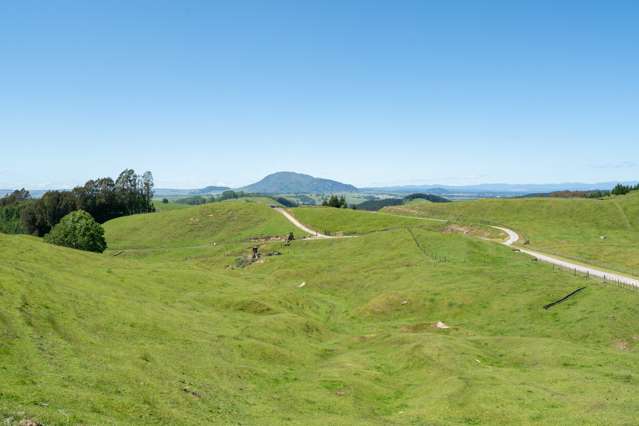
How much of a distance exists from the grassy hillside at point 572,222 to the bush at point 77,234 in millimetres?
110282

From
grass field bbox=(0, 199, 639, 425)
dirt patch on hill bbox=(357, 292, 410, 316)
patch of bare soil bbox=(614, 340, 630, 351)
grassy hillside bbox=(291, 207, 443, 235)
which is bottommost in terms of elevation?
dirt patch on hill bbox=(357, 292, 410, 316)

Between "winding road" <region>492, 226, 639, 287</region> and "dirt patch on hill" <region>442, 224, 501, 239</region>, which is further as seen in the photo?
"dirt patch on hill" <region>442, 224, 501, 239</region>

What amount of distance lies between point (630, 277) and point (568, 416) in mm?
56562

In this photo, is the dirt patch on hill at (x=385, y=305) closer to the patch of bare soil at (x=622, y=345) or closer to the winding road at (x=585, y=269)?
the patch of bare soil at (x=622, y=345)

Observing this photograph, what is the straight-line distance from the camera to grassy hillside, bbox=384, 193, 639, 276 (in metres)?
103

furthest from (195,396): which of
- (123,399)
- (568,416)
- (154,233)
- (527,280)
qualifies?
(154,233)

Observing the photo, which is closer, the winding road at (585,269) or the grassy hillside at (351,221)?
the winding road at (585,269)

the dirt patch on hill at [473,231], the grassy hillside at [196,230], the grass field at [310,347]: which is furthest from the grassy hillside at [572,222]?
the grassy hillside at [196,230]

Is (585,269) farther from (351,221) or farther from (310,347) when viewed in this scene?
(351,221)

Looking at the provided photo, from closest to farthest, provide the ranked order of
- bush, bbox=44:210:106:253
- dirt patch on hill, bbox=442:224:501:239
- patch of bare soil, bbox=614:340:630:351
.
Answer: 1. patch of bare soil, bbox=614:340:630:351
2. bush, bbox=44:210:106:253
3. dirt patch on hill, bbox=442:224:501:239

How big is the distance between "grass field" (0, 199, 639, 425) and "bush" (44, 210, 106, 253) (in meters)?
40.0

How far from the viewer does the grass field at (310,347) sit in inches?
1127

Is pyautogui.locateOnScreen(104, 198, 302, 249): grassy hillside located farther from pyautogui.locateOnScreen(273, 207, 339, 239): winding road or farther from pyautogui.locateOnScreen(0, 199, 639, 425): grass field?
pyautogui.locateOnScreen(0, 199, 639, 425): grass field

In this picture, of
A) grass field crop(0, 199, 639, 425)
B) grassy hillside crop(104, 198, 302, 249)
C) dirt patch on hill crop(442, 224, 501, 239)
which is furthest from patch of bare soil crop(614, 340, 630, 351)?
grassy hillside crop(104, 198, 302, 249)
